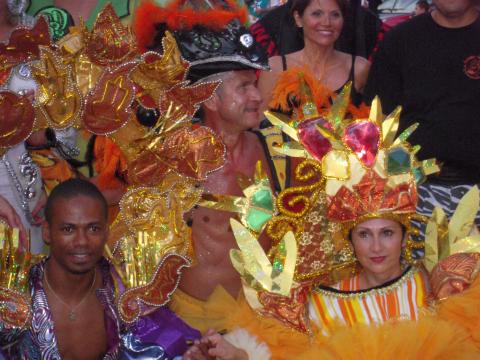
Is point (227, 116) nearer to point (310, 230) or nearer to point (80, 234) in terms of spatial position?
point (310, 230)

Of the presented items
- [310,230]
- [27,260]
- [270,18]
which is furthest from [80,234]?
[270,18]

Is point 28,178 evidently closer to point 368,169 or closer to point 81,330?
point 81,330

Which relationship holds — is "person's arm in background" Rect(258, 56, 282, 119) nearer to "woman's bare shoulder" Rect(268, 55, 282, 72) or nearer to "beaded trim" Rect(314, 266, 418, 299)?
"woman's bare shoulder" Rect(268, 55, 282, 72)

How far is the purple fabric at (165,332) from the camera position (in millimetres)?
3680

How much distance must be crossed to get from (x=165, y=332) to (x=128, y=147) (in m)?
0.71

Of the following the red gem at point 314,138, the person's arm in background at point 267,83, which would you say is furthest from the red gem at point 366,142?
the person's arm in background at point 267,83

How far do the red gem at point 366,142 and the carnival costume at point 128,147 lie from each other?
A: 59 cm

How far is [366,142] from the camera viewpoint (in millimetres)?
3734

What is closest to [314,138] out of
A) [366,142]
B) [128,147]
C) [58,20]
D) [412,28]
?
[366,142]

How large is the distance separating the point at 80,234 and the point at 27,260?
23 centimetres

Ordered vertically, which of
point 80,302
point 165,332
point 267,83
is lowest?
point 165,332

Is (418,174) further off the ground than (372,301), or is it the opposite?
(418,174)

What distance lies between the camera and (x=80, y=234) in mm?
3609

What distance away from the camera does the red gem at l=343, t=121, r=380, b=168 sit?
147 inches
